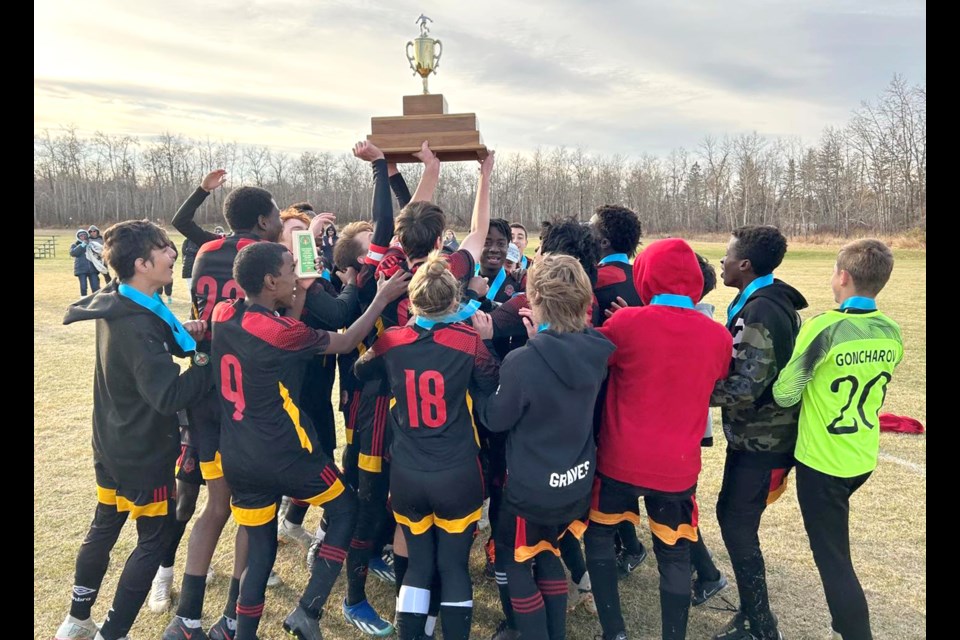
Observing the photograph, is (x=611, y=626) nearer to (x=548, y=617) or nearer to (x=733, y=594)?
(x=548, y=617)

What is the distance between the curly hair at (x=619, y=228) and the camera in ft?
12.7

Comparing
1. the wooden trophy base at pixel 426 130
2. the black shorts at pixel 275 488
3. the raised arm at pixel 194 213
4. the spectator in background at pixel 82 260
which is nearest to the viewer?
the black shorts at pixel 275 488

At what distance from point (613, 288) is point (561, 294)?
1055 millimetres

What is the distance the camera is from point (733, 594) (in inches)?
161

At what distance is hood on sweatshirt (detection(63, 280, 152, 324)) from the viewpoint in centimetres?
312

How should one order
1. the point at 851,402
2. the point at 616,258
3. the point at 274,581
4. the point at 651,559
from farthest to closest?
the point at 651,559
the point at 274,581
the point at 616,258
the point at 851,402

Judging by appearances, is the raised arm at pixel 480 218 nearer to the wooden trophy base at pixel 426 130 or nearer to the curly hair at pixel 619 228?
the wooden trophy base at pixel 426 130

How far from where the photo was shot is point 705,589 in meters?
4.01

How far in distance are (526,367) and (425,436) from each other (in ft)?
2.30

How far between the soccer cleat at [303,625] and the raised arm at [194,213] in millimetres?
2854

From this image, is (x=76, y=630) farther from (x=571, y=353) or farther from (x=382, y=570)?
(x=571, y=353)

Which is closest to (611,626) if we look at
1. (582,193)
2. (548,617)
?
(548,617)

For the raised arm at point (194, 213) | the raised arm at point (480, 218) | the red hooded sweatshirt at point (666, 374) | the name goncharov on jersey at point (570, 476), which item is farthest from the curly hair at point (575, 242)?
the raised arm at point (194, 213)

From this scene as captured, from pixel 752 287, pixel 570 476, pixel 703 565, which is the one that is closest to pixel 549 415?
pixel 570 476
